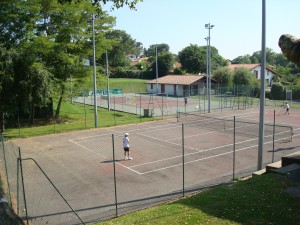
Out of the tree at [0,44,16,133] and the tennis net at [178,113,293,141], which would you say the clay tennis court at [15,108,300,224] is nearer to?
the tennis net at [178,113,293,141]

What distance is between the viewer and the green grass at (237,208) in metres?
9.27

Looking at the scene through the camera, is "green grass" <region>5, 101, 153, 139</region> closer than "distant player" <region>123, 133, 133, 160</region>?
No

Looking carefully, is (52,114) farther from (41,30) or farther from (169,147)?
(169,147)

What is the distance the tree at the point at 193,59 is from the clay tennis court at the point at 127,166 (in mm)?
64655

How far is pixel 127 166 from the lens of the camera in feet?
62.9

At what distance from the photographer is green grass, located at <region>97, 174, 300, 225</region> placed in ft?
30.4

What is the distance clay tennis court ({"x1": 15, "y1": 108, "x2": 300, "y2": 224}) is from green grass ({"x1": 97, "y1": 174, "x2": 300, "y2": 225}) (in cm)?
234

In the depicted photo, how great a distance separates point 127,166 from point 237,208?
989cm

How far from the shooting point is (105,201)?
13.9m

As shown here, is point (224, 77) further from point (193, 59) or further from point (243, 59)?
point (243, 59)

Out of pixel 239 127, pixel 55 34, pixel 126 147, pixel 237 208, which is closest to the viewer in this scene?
pixel 237 208

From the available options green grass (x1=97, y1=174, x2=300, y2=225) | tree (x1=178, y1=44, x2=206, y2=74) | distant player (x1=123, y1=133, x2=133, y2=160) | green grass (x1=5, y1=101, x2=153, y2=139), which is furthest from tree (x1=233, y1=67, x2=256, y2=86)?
green grass (x1=97, y1=174, x2=300, y2=225)

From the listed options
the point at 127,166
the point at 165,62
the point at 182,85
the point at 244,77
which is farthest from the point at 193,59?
the point at 127,166

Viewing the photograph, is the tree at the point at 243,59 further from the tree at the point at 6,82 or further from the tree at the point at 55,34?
the tree at the point at 6,82
